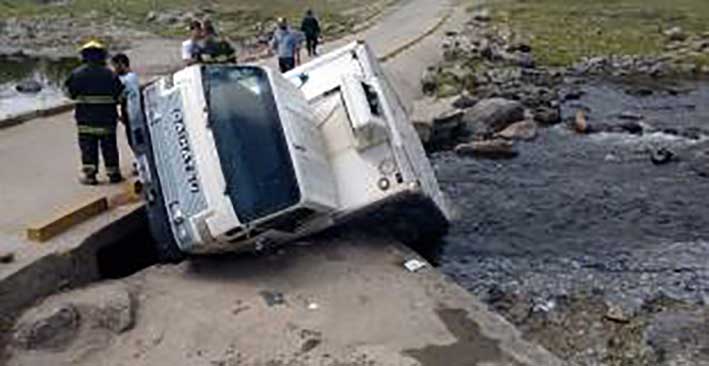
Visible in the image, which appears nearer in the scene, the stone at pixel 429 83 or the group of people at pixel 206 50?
the group of people at pixel 206 50

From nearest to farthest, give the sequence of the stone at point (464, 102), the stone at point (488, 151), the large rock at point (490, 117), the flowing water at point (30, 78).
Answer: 1. the stone at point (488, 151)
2. the large rock at point (490, 117)
3. the stone at point (464, 102)
4. the flowing water at point (30, 78)

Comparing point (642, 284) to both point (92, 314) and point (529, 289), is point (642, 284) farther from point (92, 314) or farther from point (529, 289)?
point (92, 314)

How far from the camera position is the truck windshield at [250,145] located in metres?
13.0

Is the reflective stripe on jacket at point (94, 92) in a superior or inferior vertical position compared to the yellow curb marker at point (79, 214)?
superior

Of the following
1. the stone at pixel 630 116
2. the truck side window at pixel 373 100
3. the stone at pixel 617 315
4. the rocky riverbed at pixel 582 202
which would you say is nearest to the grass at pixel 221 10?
the rocky riverbed at pixel 582 202

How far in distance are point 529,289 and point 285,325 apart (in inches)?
170

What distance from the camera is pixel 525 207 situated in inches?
760

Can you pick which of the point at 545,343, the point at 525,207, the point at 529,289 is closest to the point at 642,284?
the point at 529,289

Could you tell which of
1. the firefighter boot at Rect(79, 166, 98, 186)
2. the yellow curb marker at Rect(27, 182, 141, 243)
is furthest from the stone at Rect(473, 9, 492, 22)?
the yellow curb marker at Rect(27, 182, 141, 243)

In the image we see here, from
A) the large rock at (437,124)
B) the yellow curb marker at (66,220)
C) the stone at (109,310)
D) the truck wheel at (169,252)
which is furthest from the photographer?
the large rock at (437,124)

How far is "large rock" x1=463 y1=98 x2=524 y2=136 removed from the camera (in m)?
25.1

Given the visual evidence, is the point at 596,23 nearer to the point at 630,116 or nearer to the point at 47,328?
the point at 630,116

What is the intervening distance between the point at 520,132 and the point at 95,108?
11486mm

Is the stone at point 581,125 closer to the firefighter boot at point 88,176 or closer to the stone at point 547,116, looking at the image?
the stone at point 547,116
